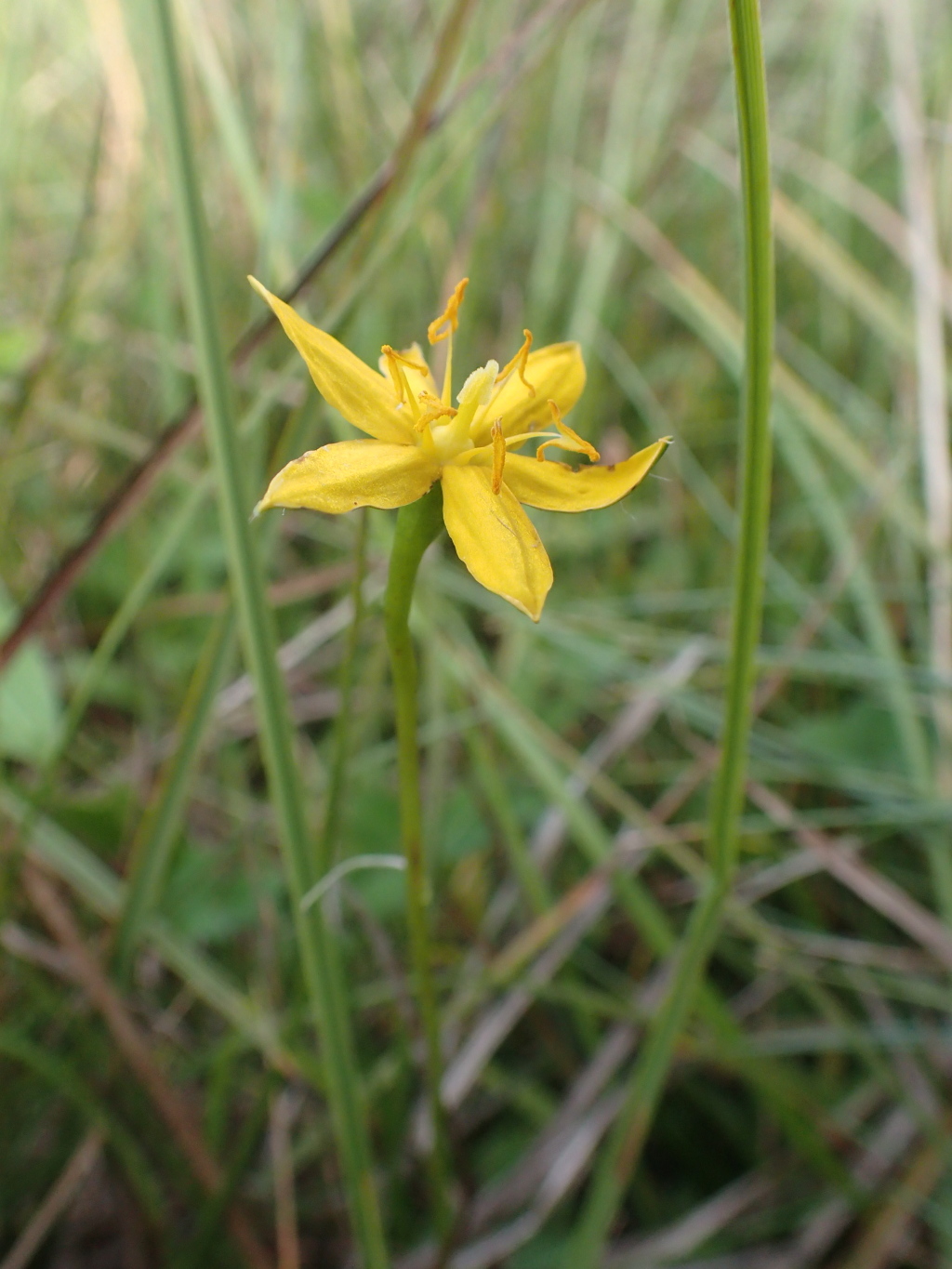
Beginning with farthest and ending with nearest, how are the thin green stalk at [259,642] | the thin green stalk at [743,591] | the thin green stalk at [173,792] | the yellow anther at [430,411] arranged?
1. the thin green stalk at [173,792]
2. the thin green stalk at [259,642]
3. the yellow anther at [430,411]
4. the thin green stalk at [743,591]

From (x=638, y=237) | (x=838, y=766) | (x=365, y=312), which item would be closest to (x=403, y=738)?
(x=838, y=766)

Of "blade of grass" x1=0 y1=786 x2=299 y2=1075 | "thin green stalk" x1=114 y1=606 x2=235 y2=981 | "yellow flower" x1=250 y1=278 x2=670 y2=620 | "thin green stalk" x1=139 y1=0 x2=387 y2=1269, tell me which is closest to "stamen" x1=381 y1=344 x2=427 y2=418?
"yellow flower" x1=250 y1=278 x2=670 y2=620

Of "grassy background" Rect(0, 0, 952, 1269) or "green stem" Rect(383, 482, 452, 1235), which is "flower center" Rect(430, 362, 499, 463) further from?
"grassy background" Rect(0, 0, 952, 1269)

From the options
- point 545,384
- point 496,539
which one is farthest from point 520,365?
point 496,539

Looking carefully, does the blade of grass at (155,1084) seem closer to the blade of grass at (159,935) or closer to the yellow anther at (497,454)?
the blade of grass at (159,935)

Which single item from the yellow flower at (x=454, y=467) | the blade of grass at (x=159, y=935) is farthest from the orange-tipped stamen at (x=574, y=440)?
the blade of grass at (x=159, y=935)

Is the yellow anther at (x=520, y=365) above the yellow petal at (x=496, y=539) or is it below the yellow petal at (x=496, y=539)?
above
